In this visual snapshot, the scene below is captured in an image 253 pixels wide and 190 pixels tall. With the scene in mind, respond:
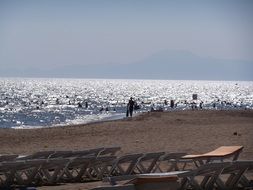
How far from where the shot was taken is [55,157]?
470 inches

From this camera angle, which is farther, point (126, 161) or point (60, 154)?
point (60, 154)

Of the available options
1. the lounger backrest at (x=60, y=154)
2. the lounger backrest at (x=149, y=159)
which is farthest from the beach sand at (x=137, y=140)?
the lounger backrest at (x=60, y=154)

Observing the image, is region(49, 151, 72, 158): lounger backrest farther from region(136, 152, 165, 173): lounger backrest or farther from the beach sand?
the beach sand

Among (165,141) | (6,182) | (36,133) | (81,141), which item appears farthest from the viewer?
(36,133)

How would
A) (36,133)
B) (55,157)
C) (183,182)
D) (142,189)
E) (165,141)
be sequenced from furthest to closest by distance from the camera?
(36,133)
(165,141)
(55,157)
(183,182)
(142,189)

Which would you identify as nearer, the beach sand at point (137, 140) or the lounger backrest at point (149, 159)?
the lounger backrest at point (149, 159)

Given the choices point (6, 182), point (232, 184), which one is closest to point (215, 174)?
point (232, 184)

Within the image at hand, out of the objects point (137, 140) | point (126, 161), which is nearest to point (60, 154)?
point (126, 161)

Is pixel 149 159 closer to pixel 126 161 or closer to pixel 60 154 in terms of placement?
pixel 126 161

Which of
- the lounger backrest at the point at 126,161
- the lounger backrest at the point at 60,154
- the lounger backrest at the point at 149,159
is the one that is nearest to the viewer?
the lounger backrest at the point at 126,161

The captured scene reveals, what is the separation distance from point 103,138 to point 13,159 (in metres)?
9.95

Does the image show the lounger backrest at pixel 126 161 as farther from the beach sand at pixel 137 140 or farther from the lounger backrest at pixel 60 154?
the beach sand at pixel 137 140

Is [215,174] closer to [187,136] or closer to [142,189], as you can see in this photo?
[142,189]

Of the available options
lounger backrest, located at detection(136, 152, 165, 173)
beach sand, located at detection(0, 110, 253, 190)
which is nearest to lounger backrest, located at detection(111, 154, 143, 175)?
lounger backrest, located at detection(136, 152, 165, 173)
